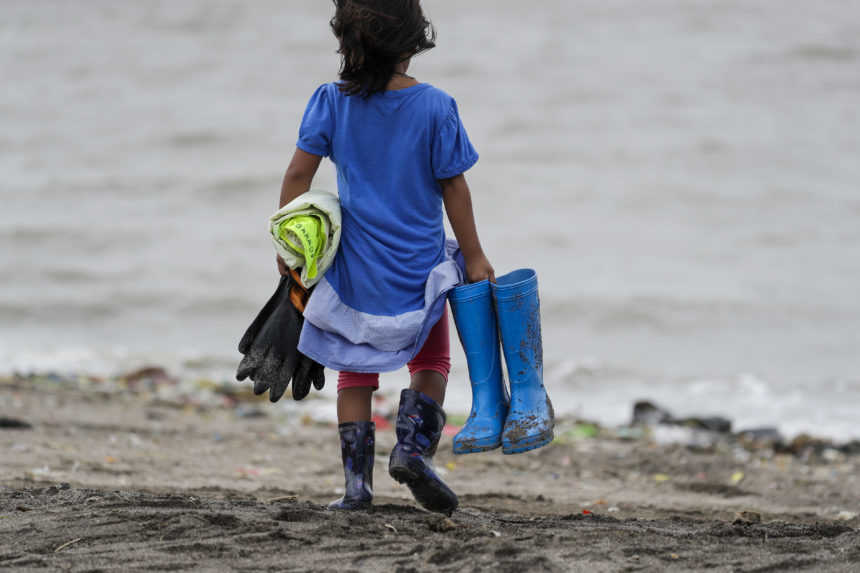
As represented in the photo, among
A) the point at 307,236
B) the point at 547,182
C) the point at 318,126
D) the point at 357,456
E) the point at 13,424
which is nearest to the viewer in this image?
the point at 307,236

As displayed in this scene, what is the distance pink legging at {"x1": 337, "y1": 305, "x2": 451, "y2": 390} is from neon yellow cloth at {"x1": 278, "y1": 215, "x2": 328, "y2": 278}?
40 centimetres

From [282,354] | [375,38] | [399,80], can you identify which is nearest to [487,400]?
[282,354]

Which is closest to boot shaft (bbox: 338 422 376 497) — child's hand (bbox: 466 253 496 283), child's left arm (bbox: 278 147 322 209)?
child's hand (bbox: 466 253 496 283)

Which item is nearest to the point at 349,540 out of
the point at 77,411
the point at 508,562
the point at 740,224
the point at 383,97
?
the point at 508,562

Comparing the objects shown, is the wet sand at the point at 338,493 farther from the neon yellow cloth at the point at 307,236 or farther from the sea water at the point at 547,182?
the sea water at the point at 547,182

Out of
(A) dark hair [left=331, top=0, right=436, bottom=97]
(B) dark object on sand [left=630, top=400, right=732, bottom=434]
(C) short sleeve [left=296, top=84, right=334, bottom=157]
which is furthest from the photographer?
(B) dark object on sand [left=630, top=400, right=732, bottom=434]

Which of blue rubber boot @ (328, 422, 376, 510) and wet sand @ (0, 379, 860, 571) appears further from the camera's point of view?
blue rubber boot @ (328, 422, 376, 510)

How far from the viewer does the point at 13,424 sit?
5.79 metres

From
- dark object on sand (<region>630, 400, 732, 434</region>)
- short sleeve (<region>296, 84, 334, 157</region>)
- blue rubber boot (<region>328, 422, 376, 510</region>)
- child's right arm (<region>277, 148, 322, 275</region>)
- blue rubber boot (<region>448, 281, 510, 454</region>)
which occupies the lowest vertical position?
dark object on sand (<region>630, 400, 732, 434</region>)

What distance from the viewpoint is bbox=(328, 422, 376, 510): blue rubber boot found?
3.39 meters

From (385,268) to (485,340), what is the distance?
1.27 ft

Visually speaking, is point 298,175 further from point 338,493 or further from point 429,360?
point 338,493

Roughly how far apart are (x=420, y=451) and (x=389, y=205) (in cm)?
77

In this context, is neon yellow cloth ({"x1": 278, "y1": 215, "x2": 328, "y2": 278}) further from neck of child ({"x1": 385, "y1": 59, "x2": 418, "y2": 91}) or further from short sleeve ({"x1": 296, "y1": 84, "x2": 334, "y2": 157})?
neck of child ({"x1": 385, "y1": 59, "x2": 418, "y2": 91})
